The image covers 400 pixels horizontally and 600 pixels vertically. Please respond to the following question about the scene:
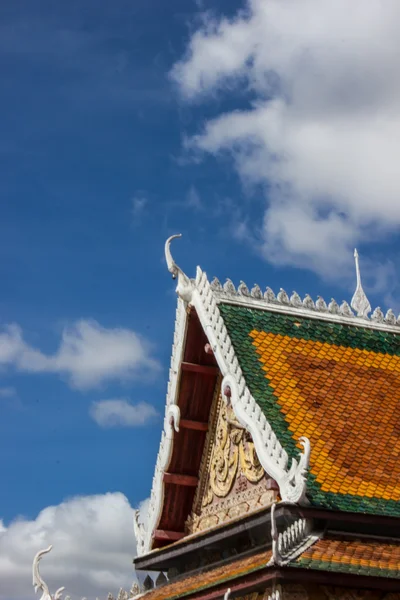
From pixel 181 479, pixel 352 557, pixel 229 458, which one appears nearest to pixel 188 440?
pixel 181 479

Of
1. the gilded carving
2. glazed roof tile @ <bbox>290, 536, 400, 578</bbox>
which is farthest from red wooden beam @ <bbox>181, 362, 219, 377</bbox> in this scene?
glazed roof tile @ <bbox>290, 536, 400, 578</bbox>

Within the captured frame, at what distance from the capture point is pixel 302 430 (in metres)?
12.3

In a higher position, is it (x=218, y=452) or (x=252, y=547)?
(x=218, y=452)

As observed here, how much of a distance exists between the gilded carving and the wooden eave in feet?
1.57

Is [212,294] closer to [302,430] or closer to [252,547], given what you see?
[302,430]

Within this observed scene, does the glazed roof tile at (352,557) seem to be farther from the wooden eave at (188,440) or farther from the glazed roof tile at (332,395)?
the wooden eave at (188,440)

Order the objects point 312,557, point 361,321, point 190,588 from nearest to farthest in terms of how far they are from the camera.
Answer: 1. point 312,557
2. point 190,588
3. point 361,321

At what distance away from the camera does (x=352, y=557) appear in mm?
10516

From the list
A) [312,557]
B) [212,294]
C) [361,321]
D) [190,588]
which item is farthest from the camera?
[361,321]

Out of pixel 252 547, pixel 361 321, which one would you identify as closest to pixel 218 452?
pixel 252 547

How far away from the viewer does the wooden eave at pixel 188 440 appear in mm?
14562

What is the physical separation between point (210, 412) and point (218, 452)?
841 millimetres

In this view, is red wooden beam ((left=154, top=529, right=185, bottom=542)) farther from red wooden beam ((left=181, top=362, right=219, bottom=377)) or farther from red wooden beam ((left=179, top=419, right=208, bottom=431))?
red wooden beam ((left=181, top=362, right=219, bottom=377))

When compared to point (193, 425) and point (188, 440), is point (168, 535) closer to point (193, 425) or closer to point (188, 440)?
point (188, 440)
